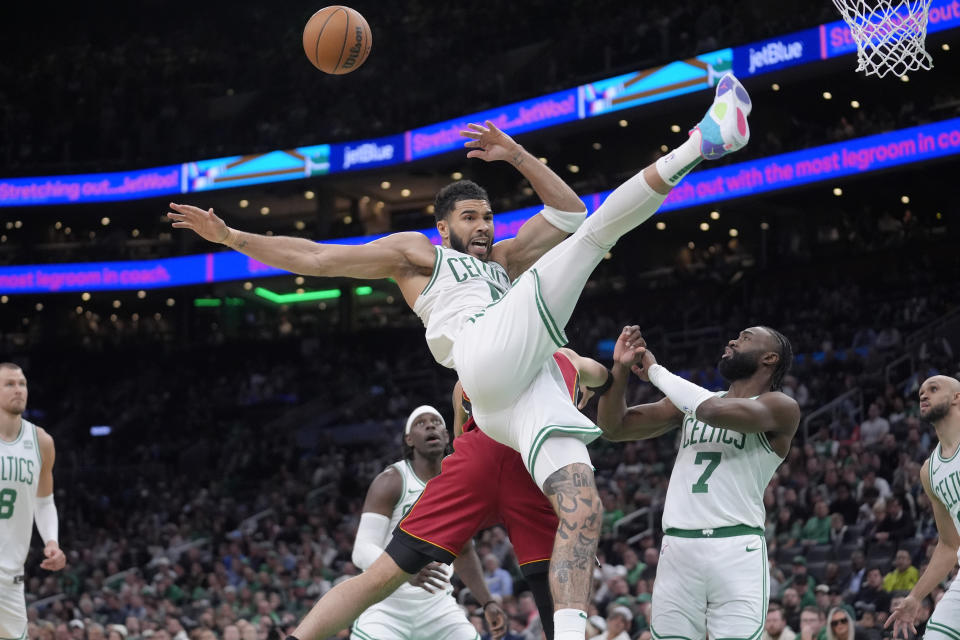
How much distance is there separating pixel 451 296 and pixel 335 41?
11.4 ft

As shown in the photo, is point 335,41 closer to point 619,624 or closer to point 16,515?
point 16,515

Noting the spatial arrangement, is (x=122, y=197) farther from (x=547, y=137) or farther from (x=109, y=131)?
(x=547, y=137)

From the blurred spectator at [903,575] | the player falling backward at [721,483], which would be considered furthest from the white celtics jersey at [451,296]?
the blurred spectator at [903,575]

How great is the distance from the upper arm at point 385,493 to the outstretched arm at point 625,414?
1.79 m

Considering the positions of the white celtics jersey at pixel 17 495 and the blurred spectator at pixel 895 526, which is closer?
the white celtics jersey at pixel 17 495

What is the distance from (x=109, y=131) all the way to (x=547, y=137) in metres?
14.4

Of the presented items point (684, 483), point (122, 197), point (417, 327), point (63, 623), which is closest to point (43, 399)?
point (122, 197)

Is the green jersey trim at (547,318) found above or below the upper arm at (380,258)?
below

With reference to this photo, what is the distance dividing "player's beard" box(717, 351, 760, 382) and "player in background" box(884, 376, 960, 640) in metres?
1.49

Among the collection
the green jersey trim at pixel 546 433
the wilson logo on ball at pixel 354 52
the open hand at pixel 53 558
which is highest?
the wilson logo on ball at pixel 354 52

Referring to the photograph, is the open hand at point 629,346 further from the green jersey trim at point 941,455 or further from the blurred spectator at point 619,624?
the blurred spectator at point 619,624

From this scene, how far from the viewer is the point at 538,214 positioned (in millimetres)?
5895

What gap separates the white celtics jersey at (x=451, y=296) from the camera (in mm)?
5242

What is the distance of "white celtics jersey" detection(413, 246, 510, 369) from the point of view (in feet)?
17.2
